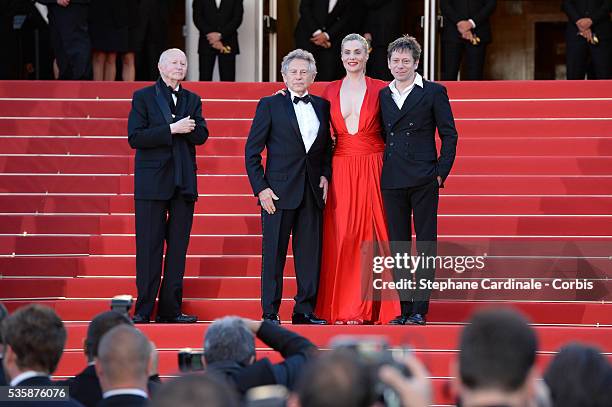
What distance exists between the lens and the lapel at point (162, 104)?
9137 mm

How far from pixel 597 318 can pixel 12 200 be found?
5.01m

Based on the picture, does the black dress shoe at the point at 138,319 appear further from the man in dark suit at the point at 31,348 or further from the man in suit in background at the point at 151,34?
the man in suit in background at the point at 151,34

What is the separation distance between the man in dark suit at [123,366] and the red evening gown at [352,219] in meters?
4.45

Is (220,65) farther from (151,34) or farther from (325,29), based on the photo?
(325,29)

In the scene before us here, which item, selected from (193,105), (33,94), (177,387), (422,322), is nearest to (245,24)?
(33,94)

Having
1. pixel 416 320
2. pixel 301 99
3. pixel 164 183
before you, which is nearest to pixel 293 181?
pixel 301 99

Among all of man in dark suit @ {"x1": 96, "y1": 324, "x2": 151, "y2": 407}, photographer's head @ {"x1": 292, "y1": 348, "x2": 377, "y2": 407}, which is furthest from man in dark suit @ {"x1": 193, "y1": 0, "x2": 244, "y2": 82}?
photographer's head @ {"x1": 292, "y1": 348, "x2": 377, "y2": 407}

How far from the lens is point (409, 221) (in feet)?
28.9

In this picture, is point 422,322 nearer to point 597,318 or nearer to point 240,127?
point 597,318

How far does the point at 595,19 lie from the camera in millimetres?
13594

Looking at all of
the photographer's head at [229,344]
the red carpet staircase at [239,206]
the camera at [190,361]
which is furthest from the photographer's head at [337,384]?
the red carpet staircase at [239,206]

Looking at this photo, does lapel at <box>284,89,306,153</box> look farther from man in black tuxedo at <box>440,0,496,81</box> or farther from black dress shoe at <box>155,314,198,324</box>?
man in black tuxedo at <box>440,0,496,81</box>

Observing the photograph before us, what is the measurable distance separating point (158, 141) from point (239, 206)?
93.3 inches

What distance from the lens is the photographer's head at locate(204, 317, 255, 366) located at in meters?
4.99
